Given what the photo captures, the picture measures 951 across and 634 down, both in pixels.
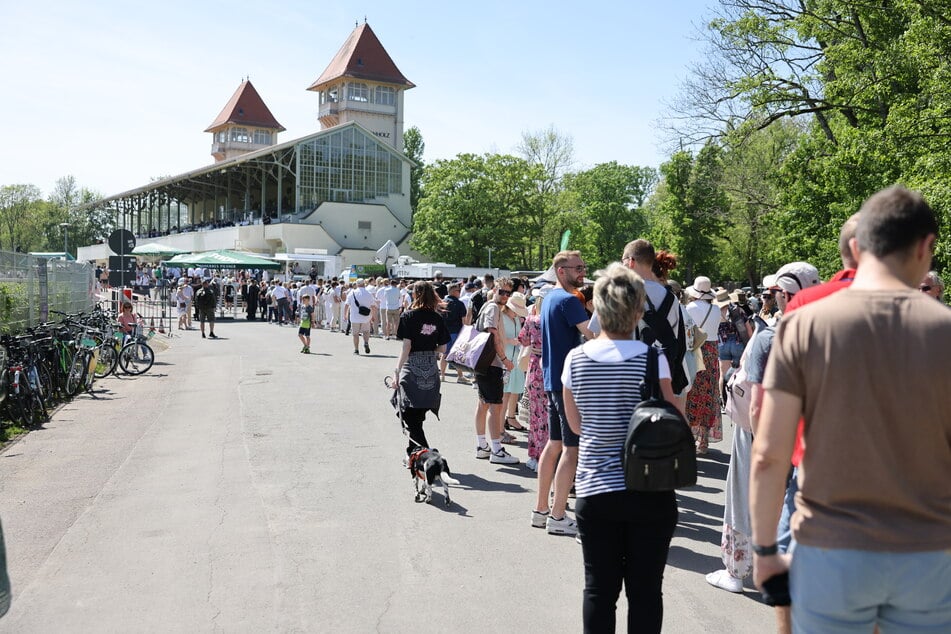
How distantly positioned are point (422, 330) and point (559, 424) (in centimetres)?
193

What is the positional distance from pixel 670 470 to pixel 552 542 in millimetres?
2842

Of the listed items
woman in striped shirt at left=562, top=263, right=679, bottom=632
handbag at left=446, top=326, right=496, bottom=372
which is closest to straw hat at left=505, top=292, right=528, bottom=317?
handbag at left=446, top=326, right=496, bottom=372

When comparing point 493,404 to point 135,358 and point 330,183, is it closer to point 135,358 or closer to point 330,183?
point 135,358

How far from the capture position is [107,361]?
17.1 metres

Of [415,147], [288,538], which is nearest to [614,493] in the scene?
[288,538]

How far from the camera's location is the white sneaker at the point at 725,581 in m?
5.26

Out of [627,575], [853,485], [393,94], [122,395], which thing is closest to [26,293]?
[122,395]

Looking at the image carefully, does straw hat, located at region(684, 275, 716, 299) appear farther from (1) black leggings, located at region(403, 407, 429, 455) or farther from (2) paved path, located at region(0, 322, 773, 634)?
(1) black leggings, located at region(403, 407, 429, 455)

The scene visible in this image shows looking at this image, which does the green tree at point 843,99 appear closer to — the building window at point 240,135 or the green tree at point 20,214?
the building window at point 240,135

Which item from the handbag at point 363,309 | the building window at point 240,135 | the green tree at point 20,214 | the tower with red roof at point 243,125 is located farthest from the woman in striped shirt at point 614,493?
the green tree at point 20,214

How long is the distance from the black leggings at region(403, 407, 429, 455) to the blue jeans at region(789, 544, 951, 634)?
5468 mm

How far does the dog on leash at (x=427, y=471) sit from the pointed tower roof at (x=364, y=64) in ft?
270

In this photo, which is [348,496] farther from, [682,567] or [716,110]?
[716,110]

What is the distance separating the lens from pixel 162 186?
87000 mm
